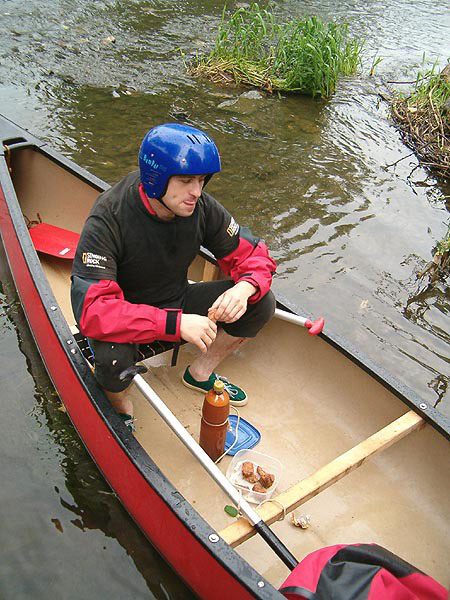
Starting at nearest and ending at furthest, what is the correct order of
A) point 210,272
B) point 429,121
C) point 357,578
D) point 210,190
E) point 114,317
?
point 357,578 < point 114,317 < point 210,272 < point 210,190 < point 429,121

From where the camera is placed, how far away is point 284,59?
1043cm

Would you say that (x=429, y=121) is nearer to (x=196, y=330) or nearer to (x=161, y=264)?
(x=161, y=264)

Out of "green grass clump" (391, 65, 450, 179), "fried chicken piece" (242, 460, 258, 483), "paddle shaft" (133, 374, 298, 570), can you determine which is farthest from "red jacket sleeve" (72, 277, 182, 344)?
"green grass clump" (391, 65, 450, 179)

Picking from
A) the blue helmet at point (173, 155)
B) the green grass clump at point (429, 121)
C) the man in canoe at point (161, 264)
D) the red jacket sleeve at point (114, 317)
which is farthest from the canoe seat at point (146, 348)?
the green grass clump at point (429, 121)

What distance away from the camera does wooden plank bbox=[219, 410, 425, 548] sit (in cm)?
287

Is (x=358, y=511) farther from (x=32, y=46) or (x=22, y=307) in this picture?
(x=32, y=46)

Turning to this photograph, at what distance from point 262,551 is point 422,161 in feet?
22.8

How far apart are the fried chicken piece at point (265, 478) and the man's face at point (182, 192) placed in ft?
5.41

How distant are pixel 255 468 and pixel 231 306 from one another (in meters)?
1.08

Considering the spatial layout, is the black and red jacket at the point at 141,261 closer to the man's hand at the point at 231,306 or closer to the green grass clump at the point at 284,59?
the man's hand at the point at 231,306

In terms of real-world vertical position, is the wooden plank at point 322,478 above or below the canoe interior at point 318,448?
above

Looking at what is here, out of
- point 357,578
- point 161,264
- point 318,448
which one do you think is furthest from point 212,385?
point 357,578

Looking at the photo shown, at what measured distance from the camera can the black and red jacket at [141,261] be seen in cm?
314

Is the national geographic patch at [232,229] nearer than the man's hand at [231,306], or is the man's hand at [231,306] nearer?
the man's hand at [231,306]
